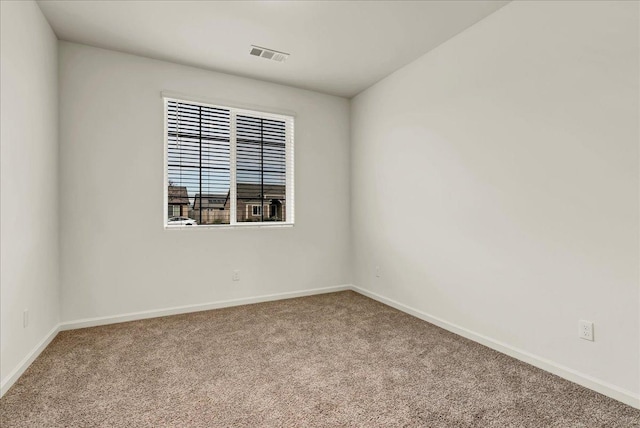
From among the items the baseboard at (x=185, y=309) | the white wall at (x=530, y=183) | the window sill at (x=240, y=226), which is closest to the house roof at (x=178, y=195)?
the window sill at (x=240, y=226)

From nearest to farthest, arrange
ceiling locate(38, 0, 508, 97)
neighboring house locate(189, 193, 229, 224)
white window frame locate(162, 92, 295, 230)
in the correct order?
ceiling locate(38, 0, 508, 97) → white window frame locate(162, 92, 295, 230) → neighboring house locate(189, 193, 229, 224)

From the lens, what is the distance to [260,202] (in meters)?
4.17

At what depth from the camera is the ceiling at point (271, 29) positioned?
8.61ft

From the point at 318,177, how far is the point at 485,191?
222 centimetres

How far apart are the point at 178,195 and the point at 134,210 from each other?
1.52 feet

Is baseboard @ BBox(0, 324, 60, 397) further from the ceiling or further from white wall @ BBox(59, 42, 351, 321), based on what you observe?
the ceiling

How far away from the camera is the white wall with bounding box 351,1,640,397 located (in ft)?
6.50

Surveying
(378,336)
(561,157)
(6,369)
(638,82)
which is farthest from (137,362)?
(638,82)

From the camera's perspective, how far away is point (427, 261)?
3.37 m

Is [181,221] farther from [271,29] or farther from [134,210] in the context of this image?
[271,29]

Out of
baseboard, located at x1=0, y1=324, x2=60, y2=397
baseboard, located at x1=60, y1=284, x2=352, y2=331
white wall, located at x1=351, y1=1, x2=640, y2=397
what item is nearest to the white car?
baseboard, located at x1=60, y1=284, x2=352, y2=331

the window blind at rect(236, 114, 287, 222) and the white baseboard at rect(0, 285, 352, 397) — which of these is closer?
the white baseboard at rect(0, 285, 352, 397)

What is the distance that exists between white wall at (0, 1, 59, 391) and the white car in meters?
0.99

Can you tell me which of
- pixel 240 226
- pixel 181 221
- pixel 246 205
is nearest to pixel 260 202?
pixel 246 205
